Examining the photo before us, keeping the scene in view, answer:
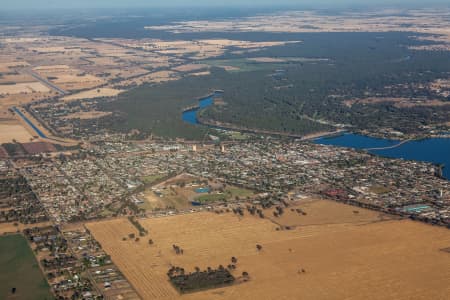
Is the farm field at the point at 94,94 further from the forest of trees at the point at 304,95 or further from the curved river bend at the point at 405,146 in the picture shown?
the curved river bend at the point at 405,146

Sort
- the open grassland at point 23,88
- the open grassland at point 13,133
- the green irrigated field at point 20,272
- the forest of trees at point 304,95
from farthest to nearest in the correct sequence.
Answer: the open grassland at point 23,88, the forest of trees at point 304,95, the open grassland at point 13,133, the green irrigated field at point 20,272

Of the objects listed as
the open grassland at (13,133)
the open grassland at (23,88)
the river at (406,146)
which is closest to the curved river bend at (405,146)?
the river at (406,146)

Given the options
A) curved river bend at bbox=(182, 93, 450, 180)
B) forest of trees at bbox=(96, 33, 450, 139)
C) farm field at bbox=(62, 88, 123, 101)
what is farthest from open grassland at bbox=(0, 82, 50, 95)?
curved river bend at bbox=(182, 93, 450, 180)

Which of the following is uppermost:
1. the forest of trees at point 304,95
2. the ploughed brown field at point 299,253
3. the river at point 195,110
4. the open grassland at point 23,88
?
the forest of trees at point 304,95

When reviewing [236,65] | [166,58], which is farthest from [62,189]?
[166,58]

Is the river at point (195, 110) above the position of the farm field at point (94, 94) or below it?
below

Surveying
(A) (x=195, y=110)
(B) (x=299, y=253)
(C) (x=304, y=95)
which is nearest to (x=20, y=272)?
(B) (x=299, y=253)

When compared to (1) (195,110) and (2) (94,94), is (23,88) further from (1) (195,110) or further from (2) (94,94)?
(1) (195,110)
